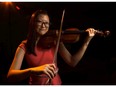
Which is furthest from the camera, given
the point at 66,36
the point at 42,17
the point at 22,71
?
the point at 66,36

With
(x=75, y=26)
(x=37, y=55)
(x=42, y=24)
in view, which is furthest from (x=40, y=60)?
(x=75, y=26)

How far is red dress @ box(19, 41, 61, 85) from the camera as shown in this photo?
0.91m

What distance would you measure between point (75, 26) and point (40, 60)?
0.33 metres

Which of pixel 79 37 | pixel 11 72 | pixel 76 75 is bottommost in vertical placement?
pixel 76 75

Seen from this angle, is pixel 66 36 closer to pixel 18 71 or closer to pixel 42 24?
pixel 42 24

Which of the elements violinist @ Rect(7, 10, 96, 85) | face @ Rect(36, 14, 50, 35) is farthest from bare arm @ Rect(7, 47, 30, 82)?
face @ Rect(36, 14, 50, 35)

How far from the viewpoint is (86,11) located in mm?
1148

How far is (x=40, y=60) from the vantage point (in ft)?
3.07

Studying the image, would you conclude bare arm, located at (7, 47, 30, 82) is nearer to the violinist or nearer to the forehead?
the violinist

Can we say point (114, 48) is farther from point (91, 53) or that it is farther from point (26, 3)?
point (26, 3)

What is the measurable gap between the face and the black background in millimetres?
129

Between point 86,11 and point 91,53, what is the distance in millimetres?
258

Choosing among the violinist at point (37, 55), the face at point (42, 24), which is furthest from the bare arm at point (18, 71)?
the face at point (42, 24)

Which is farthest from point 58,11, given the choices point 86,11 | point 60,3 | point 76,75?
point 76,75
